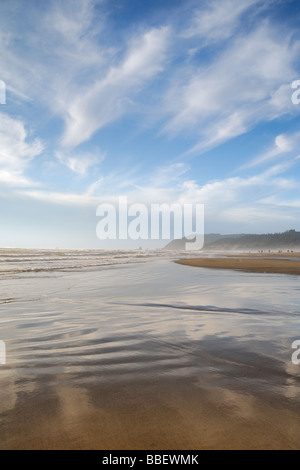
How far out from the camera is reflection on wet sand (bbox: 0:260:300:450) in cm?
159

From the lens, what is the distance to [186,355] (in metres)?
2.93

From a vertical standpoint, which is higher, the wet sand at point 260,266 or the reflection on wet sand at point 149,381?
the reflection on wet sand at point 149,381

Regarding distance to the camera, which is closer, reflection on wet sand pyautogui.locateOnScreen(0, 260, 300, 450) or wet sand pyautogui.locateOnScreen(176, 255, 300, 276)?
reflection on wet sand pyautogui.locateOnScreen(0, 260, 300, 450)

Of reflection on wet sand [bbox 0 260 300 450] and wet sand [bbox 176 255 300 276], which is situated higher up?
reflection on wet sand [bbox 0 260 300 450]

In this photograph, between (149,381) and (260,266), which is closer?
(149,381)

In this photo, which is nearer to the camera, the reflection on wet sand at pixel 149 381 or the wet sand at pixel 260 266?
the reflection on wet sand at pixel 149 381

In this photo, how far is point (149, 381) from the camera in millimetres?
2311

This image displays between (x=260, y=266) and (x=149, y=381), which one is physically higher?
(x=149, y=381)

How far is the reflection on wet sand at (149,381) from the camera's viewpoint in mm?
1593

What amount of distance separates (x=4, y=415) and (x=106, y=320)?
2.78 m
